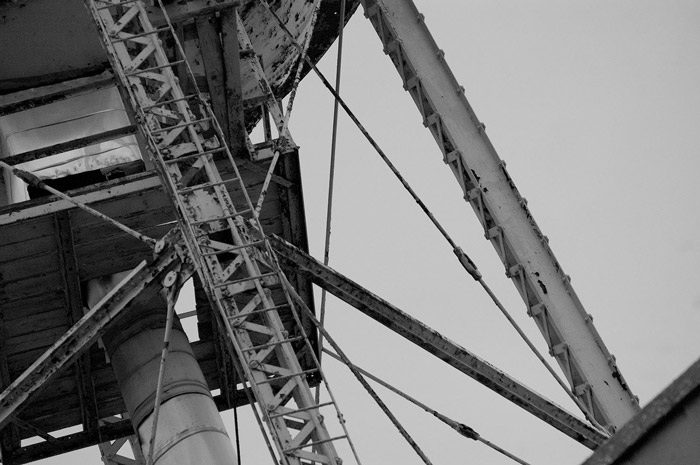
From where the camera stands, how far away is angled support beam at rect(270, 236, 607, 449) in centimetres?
1218

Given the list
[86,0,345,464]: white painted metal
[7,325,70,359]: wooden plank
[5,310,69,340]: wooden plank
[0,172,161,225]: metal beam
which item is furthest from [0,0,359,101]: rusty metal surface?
[7,325,70,359]: wooden plank

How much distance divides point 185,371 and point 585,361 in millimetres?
4073

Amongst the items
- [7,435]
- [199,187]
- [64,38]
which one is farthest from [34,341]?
[199,187]

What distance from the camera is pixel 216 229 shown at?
1104 centimetres

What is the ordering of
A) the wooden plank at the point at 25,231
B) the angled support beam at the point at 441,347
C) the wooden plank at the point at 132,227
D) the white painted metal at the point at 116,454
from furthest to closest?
1. the white painted metal at the point at 116,454
2. the wooden plank at the point at 132,227
3. the wooden plank at the point at 25,231
4. the angled support beam at the point at 441,347

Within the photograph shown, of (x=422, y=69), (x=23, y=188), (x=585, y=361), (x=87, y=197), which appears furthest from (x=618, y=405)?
(x=23, y=188)

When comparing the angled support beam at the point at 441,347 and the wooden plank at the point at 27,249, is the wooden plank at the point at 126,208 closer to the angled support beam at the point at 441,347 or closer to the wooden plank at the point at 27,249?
the wooden plank at the point at 27,249

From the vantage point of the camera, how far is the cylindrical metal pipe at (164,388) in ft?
39.1

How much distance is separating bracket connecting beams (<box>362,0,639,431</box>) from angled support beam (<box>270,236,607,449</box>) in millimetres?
659

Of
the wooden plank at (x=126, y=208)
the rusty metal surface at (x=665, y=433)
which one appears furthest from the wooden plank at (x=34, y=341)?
the rusty metal surface at (x=665, y=433)

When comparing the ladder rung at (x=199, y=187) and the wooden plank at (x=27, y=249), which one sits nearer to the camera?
the ladder rung at (x=199, y=187)

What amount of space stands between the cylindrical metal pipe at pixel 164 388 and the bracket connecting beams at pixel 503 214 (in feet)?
11.6

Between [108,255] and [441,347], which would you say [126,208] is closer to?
[108,255]

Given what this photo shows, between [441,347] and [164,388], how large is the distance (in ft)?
8.66
